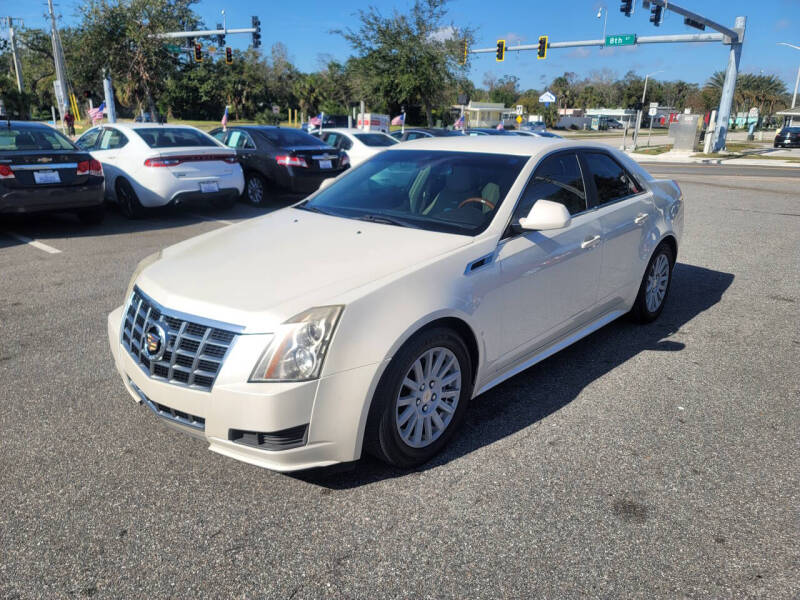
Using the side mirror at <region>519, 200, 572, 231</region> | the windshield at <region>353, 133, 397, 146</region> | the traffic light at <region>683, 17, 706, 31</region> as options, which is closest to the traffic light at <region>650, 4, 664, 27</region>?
the traffic light at <region>683, 17, 706, 31</region>

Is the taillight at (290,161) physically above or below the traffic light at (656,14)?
below

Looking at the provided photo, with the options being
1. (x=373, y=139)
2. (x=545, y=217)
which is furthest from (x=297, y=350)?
(x=373, y=139)

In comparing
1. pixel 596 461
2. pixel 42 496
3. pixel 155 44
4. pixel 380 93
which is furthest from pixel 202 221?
pixel 155 44

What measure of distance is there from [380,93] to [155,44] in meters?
14.0

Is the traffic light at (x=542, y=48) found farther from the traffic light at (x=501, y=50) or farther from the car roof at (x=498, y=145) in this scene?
the car roof at (x=498, y=145)

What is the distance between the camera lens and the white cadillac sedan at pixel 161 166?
30.6 ft

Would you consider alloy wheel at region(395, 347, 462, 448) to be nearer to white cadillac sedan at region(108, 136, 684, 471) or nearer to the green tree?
white cadillac sedan at region(108, 136, 684, 471)

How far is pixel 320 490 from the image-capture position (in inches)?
116

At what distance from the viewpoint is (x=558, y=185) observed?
13.3 feet

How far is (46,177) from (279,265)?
653cm

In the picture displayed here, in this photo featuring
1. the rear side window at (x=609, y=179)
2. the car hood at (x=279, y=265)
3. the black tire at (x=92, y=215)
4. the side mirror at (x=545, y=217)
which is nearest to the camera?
the car hood at (x=279, y=265)

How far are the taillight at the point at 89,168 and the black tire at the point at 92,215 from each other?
55cm

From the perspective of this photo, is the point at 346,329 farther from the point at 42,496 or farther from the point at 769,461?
the point at 769,461

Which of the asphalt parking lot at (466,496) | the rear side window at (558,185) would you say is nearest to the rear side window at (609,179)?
the rear side window at (558,185)
